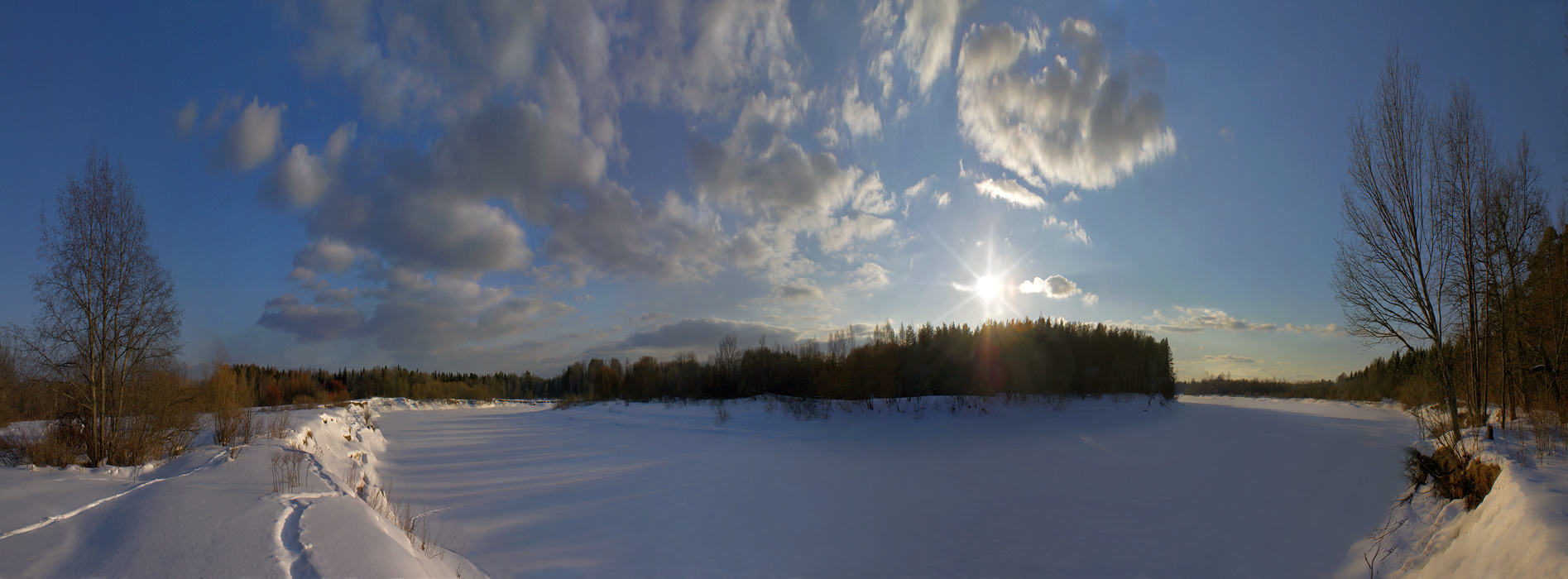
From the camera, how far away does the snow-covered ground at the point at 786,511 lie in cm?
375

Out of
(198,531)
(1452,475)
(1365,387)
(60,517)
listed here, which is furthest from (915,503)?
(1365,387)

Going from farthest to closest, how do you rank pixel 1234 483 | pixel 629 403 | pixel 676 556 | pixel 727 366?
pixel 629 403, pixel 727 366, pixel 1234 483, pixel 676 556

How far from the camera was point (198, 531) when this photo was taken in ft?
12.2

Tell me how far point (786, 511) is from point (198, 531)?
6.69 meters

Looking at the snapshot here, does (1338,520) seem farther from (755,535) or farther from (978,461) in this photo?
(755,535)

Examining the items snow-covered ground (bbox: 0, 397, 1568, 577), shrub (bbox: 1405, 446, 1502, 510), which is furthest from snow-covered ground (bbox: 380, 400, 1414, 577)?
shrub (bbox: 1405, 446, 1502, 510)

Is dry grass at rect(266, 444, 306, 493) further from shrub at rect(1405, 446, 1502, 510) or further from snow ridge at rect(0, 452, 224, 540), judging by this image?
shrub at rect(1405, 446, 1502, 510)

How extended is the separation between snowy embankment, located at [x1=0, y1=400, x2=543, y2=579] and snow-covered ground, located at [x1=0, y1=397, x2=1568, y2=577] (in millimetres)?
23

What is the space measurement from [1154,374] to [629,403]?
3489 cm

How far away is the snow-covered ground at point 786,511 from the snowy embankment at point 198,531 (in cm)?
2

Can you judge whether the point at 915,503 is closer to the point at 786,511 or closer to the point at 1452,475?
the point at 786,511

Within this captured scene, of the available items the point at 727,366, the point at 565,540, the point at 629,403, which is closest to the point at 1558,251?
the point at 565,540

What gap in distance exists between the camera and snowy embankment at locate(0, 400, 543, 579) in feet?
10.7

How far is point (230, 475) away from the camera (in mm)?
5836
